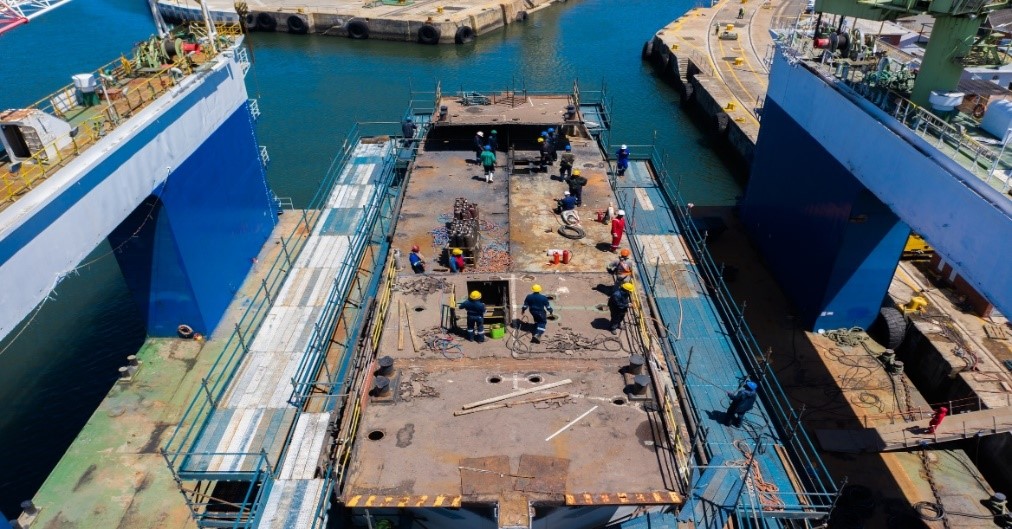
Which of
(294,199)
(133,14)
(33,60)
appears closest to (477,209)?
(294,199)

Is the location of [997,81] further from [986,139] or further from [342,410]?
[342,410]

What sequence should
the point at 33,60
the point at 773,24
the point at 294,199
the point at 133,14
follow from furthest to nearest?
the point at 133,14
the point at 773,24
the point at 33,60
the point at 294,199

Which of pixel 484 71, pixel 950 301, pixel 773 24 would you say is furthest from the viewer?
pixel 773 24

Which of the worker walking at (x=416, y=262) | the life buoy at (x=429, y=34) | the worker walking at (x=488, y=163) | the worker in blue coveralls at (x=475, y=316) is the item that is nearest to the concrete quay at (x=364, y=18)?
the life buoy at (x=429, y=34)

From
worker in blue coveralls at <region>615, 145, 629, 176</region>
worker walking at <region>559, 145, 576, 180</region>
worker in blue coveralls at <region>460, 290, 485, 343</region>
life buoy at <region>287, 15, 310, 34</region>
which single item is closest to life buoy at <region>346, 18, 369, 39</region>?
life buoy at <region>287, 15, 310, 34</region>

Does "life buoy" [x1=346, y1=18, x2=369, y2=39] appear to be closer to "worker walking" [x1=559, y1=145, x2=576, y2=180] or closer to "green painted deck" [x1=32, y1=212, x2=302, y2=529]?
"worker walking" [x1=559, y1=145, x2=576, y2=180]

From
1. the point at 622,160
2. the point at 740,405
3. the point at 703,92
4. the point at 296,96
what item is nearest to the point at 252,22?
the point at 296,96

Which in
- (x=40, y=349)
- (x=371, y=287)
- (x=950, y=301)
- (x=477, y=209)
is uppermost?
(x=477, y=209)

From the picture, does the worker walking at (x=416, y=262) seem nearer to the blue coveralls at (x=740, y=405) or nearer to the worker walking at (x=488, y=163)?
the worker walking at (x=488, y=163)
